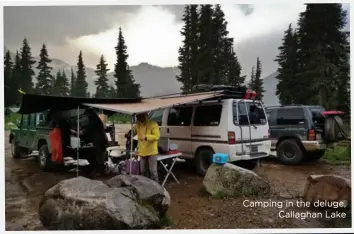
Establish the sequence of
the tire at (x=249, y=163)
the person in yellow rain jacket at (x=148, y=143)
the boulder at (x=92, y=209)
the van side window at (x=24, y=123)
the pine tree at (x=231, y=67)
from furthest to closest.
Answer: the van side window at (x=24, y=123), the tire at (x=249, y=163), the pine tree at (x=231, y=67), the person in yellow rain jacket at (x=148, y=143), the boulder at (x=92, y=209)

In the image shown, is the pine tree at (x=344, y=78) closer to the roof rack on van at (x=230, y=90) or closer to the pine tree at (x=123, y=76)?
the roof rack on van at (x=230, y=90)

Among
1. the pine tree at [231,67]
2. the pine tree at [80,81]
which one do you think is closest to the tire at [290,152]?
the pine tree at [231,67]

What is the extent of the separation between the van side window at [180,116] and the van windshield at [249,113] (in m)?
0.92

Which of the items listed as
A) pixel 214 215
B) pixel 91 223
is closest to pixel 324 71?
pixel 214 215

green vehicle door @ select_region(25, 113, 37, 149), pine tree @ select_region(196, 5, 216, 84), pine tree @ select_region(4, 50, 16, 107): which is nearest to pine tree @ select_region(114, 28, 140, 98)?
pine tree @ select_region(196, 5, 216, 84)

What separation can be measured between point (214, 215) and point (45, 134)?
12.6 ft

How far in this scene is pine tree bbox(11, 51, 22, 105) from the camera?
506 centimetres

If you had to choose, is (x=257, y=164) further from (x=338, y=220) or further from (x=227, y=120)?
(x=338, y=220)

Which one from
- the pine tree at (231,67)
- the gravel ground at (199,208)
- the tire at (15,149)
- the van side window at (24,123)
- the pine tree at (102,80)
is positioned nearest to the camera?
the gravel ground at (199,208)

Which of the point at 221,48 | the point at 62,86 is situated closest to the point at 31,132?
the point at 62,86

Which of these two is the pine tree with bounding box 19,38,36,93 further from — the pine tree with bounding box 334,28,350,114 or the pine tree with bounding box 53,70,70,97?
the pine tree with bounding box 334,28,350,114

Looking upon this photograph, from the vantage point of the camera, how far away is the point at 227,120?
5.87 m

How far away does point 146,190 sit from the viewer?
4.27m

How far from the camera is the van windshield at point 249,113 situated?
597cm
